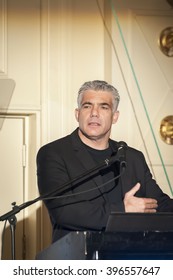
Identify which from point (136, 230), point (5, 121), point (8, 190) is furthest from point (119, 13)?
point (136, 230)

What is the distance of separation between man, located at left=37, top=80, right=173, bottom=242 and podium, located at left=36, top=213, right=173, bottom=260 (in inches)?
17.0

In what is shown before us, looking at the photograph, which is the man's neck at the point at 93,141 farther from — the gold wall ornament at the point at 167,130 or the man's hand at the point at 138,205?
the gold wall ornament at the point at 167,130

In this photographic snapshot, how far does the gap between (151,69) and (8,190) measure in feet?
3.39

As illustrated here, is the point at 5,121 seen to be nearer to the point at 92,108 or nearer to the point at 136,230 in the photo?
the point at 92,108

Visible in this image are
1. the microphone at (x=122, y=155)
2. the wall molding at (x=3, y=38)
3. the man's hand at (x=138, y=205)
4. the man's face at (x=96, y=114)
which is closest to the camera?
the microphone at (x=122, y=155)

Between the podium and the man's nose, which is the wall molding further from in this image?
the podium

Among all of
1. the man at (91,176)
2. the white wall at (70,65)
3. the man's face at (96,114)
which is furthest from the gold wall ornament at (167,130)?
the man's face at (96,114)

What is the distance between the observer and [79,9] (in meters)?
4.12

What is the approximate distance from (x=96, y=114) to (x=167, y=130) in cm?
98

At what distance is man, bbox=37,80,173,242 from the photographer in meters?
2.82

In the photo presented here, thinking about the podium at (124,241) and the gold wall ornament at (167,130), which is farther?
the gold wall ornament at (167,130)

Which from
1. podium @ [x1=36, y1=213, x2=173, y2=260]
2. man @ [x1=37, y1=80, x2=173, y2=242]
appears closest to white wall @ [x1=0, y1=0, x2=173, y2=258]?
man @ [x1=37, y1=80, x2=173, y2=242]

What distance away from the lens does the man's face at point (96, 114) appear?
3197 millimetres
